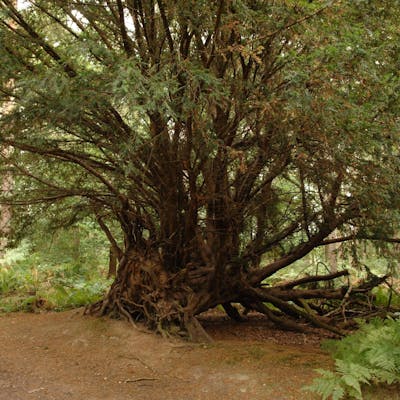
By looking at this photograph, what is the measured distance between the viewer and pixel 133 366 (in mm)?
5625

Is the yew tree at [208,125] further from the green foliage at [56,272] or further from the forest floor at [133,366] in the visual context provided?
the green foliage at [56,272]

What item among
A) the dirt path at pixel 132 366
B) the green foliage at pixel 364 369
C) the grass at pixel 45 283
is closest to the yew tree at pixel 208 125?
the dirt path at pixel 132 366

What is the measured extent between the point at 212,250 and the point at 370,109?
11.7ft

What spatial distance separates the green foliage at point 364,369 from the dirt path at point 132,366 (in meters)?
0.38

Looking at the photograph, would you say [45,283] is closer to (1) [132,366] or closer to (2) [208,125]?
(1) [132,366]

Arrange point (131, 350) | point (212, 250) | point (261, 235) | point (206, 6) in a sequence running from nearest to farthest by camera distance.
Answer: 1. point (206, 6)
2. point (131, 350)
3. point (212, 250)
4. point (261, 235)

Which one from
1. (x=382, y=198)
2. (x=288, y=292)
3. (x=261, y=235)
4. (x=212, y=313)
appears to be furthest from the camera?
(x=212, y=313)

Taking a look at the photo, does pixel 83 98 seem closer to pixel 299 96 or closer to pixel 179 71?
pixel 179 71

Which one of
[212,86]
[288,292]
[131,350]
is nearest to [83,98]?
[212,86]

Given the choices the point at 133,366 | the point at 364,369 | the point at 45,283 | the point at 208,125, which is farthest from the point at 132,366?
the point at 45,283

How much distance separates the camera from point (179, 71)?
4.77 metres

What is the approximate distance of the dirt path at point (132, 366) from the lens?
4777 mm

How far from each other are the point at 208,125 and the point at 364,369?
10.4ft

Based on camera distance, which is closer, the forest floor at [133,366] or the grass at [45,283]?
the forest floor at [133,366]
